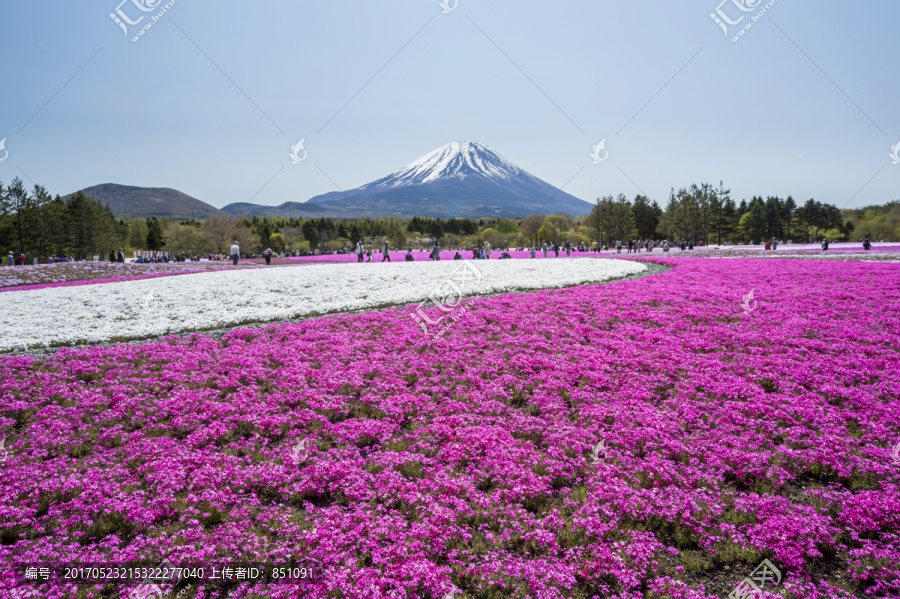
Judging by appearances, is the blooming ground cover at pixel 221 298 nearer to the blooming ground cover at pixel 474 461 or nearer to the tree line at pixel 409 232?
the blooming ground cover at pixel 474 461

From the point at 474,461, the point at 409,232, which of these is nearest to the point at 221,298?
the point at 474,461

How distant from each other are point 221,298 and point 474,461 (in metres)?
21.1

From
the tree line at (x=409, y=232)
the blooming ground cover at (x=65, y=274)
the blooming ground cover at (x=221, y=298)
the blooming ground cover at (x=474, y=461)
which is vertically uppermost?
the tree line at (x=409, y=232)

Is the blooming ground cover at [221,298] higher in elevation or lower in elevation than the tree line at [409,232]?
lower

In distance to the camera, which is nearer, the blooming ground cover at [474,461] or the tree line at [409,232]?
the blooming ground cover at [474,461]

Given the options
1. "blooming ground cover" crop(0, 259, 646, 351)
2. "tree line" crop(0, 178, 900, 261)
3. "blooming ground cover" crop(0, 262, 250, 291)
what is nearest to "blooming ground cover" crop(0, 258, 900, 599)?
"blooming ground cover" crop(0, 259, 646, 351)

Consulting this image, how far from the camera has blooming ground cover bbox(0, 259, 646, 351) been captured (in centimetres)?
1806

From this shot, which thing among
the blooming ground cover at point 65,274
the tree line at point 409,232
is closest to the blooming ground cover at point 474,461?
the blooming ground cover at point 65,274

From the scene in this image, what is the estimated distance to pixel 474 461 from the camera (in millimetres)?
8516

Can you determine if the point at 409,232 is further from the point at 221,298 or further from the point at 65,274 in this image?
the point at 221,298

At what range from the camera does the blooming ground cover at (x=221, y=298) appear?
1806 centimetres

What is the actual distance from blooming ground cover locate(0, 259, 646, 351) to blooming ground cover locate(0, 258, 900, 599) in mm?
4294

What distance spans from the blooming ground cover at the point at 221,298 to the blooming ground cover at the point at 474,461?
169 inches

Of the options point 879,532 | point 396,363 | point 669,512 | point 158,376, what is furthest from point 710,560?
point 158,376
